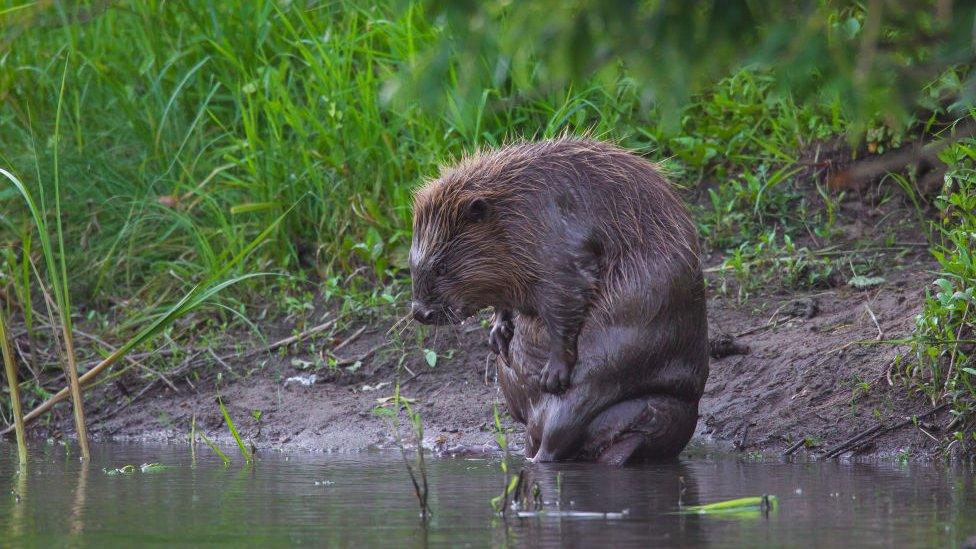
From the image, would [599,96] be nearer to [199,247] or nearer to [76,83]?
[199,247]

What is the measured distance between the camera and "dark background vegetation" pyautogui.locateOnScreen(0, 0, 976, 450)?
6.50 metres

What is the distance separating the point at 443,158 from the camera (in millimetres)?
6805

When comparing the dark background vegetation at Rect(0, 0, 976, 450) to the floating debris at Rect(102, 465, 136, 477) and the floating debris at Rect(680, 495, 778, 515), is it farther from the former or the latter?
the floating debris at Rect(680, 495, 778, 515)

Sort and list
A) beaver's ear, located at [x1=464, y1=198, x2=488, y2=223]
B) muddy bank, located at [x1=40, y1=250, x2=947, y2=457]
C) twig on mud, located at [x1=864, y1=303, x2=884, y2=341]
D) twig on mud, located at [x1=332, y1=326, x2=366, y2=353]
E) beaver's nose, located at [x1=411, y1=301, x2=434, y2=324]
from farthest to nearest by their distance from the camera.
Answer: twig on mud, located at [x1=332, y1=326, x2=366, y2=353]
twig on mud, located at [x1=864, y1=303, x2=884, y2=341]
muddy bank, located at [x1=40, y1=250, x2=947, y2=457]
beaver's nose, located at [x1=411, y1=301, x2=434, y2=324]
beaver's ear, located at [x1=464, y1=198, x2=488, y2=223]

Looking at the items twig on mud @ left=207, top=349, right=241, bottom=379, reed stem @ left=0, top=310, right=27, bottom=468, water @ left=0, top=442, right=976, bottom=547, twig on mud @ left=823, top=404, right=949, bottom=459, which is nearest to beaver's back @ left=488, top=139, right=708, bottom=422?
water @ left=0, top=442, right=976, bottom=547

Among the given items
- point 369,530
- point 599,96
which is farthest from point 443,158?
point 369,530

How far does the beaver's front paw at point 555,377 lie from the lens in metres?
4.38

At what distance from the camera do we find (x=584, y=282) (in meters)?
4.33

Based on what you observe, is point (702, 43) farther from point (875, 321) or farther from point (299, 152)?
point (299, 152)

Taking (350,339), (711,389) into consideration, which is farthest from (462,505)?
(350,339)

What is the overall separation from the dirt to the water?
444mm

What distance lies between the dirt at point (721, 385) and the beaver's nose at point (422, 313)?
0.91 meters

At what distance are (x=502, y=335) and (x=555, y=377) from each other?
437mm

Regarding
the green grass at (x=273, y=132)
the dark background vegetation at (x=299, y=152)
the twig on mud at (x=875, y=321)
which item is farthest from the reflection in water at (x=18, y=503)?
the twig on mud at (x=875, y=321)
